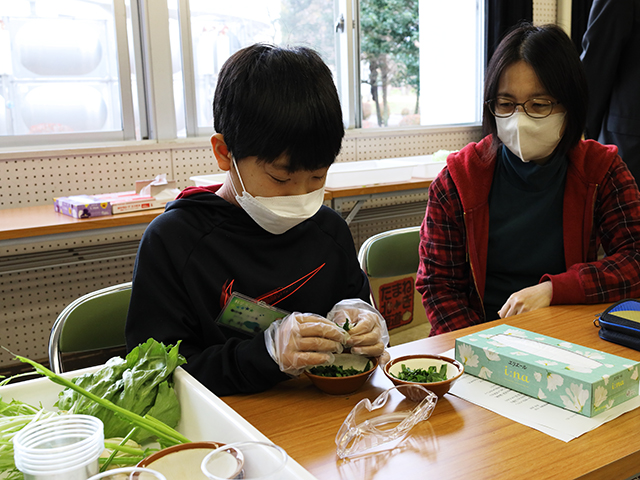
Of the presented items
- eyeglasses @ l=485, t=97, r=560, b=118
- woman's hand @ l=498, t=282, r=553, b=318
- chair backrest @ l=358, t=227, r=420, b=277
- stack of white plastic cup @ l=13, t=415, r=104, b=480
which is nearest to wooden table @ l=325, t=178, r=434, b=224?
chair backrest @ l=358, t=227, r=420, b=277

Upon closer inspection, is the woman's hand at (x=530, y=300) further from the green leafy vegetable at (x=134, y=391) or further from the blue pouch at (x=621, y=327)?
the green leafy vegetable at (x=134, y=391)

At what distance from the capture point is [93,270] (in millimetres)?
2959

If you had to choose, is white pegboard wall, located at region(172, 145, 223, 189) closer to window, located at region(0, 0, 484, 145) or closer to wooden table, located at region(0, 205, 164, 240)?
window, located at region(0, 0, 484, 145)

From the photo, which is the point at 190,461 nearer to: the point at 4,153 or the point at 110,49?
the point at 4,153

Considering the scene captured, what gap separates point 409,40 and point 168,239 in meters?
3.48

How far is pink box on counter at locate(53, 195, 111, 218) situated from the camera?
2.18 meters

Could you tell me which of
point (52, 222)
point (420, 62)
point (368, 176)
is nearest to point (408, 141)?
point (420, 62)

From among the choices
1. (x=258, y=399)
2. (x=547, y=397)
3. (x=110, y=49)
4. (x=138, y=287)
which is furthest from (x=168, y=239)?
(x=110, y=49)

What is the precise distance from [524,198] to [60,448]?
4.23 feet

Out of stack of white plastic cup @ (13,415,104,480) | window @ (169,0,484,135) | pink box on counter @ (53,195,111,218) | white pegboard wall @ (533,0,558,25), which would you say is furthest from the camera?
white pegboard wall @ (533,0,558,25)

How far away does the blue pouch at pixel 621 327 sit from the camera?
1.02 m

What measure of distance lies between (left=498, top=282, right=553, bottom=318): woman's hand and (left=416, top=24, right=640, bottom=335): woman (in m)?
0.16

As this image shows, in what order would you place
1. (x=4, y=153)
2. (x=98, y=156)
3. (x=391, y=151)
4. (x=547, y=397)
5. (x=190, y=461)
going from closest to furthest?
1. (x=190, y=461)
2. (x=547, y=397)
3. (x=4, y=153)
4. (x=98, y=156)
5. (x=391, y=151)

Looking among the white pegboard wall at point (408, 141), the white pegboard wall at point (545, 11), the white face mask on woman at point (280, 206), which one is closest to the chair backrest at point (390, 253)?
the white face mask on woman at point (280, 206)
